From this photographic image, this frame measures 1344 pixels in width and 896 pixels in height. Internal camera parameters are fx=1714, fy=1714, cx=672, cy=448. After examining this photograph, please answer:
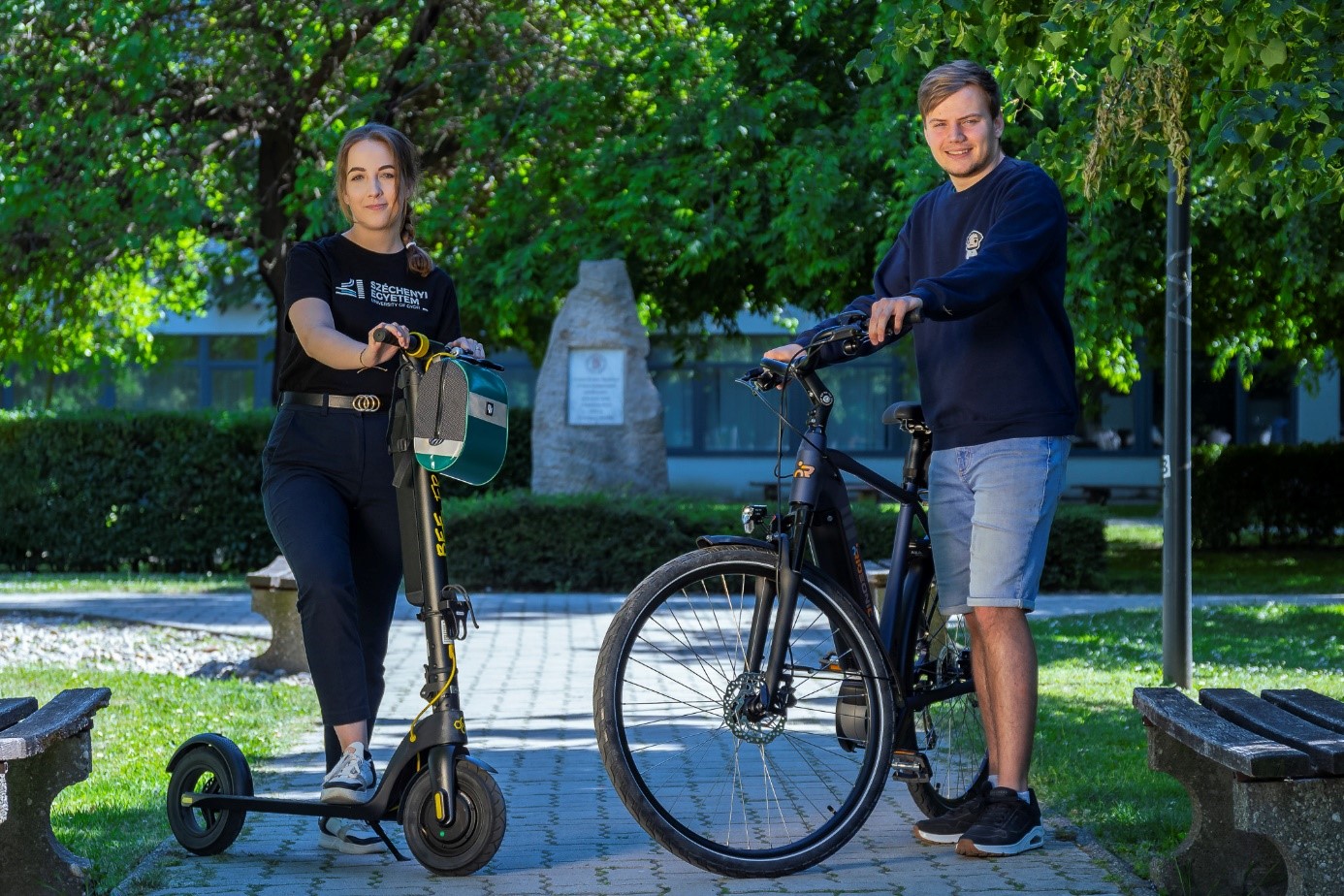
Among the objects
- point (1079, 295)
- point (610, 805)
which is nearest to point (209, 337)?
point (1079, 295)

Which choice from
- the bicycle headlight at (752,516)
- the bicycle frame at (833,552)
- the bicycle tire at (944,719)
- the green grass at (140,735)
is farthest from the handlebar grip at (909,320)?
the green grass at (140,735)

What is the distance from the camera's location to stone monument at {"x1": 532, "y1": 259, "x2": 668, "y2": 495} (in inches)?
587

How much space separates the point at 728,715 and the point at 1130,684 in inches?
181

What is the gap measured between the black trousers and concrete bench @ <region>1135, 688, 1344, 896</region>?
1.94 meters

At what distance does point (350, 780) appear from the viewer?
4.13 metres

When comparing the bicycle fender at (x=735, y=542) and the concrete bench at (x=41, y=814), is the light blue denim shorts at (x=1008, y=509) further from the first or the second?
the concrete bench at (x=41, y=814)

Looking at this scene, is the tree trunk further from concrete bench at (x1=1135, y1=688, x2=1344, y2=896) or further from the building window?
the building window

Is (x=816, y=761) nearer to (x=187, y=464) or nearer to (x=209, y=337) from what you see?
(x=187, y=464)

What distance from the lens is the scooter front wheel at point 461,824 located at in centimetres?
405

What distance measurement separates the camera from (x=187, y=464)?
51.2ft

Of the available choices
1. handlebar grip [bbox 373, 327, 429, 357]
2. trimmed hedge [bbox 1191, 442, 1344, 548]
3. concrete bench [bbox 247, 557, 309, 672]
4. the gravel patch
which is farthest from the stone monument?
handlebar grip [bbox 373, 327, 429, 357]

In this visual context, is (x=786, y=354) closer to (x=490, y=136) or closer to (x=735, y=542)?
(x=735, y=542)

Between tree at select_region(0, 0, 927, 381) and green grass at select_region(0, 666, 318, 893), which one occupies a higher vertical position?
tree at select_region(0, 0, 927, 381)

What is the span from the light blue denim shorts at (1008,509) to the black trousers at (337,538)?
58.4 inches
